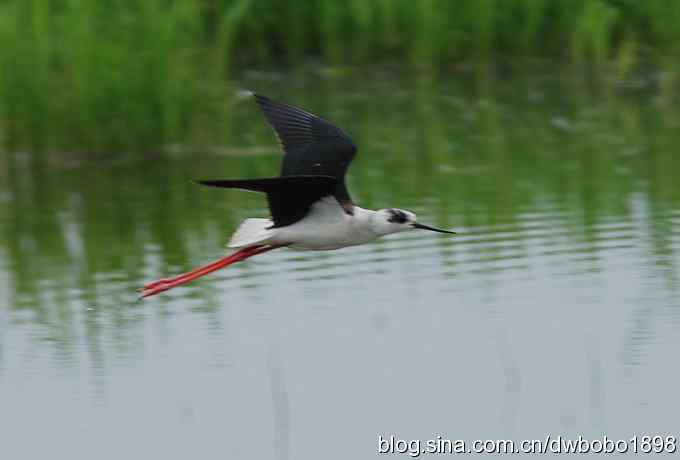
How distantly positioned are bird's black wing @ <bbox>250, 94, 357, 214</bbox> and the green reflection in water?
0.83m

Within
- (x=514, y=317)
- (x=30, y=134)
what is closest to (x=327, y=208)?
(x=514, y=317)

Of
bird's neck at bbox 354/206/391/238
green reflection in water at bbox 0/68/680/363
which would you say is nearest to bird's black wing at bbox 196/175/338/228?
bird's neck at bbox 354/206/391/238

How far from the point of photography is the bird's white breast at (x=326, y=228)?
6.40 m

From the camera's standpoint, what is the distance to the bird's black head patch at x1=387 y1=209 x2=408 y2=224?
6.62m

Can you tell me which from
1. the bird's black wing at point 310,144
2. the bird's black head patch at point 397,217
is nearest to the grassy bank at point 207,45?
the bird's black wing at point 310,144

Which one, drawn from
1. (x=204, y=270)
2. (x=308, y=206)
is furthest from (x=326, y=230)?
(x=204, y=270)

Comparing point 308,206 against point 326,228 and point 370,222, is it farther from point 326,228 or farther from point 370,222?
point 370,222

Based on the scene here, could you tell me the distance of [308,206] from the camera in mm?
6391

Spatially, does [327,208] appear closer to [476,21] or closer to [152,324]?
[152,324]

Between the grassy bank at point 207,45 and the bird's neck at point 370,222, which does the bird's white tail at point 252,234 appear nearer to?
the bird's neck at point 370,222

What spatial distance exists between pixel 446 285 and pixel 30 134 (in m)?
3.26

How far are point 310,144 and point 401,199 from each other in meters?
2.53

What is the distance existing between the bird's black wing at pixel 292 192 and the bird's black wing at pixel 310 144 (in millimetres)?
205

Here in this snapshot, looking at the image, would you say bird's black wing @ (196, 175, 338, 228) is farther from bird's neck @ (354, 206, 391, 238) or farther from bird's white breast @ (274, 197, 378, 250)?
bird's neck @ (354, 206, 391, 238)
